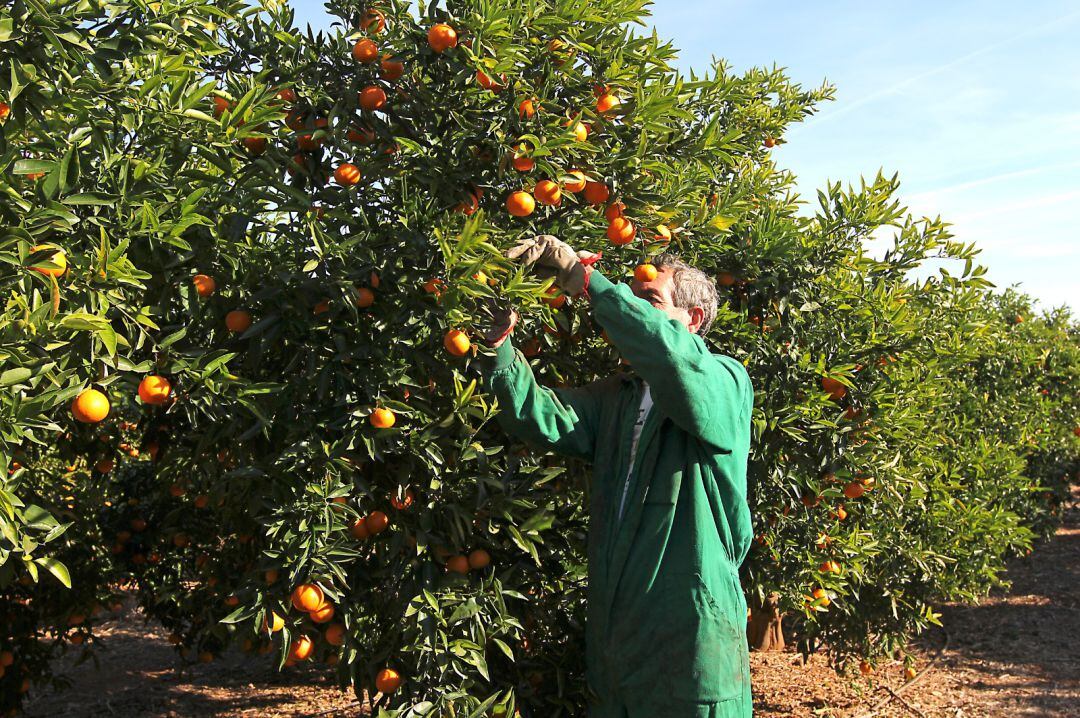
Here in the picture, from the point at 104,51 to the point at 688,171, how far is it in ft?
5.69

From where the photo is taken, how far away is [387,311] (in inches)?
93.7

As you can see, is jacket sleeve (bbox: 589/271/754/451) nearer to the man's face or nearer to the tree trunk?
the man's face

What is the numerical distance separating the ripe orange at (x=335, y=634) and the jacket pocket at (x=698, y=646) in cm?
91

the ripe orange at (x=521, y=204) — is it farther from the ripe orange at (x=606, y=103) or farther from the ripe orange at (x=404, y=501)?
the ripe orange at (x=404, y=501)

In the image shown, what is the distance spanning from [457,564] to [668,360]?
0.87 m

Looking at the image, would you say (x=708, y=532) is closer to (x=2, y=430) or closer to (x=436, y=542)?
(x=436, y=542)

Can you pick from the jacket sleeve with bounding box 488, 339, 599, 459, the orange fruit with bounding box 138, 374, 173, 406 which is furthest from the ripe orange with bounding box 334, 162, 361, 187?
the orange fruit with bounding box 138, 374, 173, 406

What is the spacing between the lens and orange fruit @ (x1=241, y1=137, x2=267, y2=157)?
2523 mm

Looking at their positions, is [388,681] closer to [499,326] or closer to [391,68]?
[499,326]

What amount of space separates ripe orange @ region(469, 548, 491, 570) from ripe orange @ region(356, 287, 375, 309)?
2.52 feet

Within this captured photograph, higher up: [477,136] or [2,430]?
[477,136]

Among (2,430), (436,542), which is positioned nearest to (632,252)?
A: (436,542)

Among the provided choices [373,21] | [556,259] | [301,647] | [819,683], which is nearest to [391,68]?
[373,21]

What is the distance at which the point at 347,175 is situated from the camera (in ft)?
8.06
